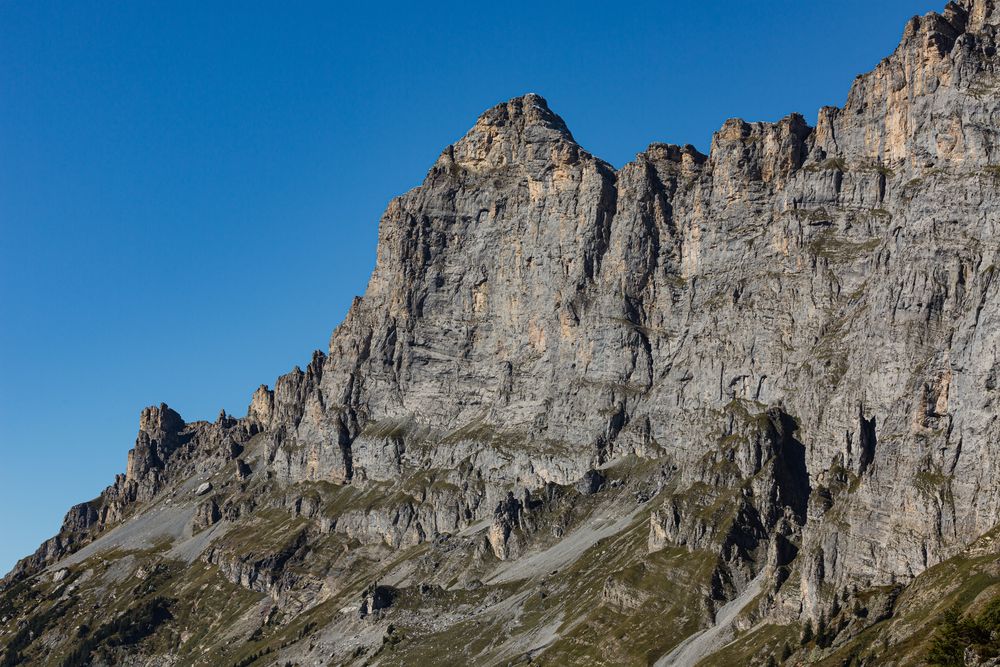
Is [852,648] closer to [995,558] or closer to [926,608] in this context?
[926,608]

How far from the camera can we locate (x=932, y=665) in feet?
525

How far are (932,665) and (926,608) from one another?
3482 centimetres

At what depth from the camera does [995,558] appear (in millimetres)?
192625

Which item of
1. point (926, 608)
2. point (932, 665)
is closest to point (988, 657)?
point (932, 665)

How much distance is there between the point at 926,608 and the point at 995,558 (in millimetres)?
15443

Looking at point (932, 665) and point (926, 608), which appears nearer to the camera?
point (932, 665)

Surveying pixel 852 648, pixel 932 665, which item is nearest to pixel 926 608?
pixel 852 648

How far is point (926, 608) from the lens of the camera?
19250 centimetres

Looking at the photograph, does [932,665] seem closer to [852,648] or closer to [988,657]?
[988,657]

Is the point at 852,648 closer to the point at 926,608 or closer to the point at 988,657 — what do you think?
the point at 926,608

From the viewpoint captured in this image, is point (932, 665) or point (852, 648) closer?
point (932, 665)

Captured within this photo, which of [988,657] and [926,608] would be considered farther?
[926,608]

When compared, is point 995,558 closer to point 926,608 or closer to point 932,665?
point 926,608

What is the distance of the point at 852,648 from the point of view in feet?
638
